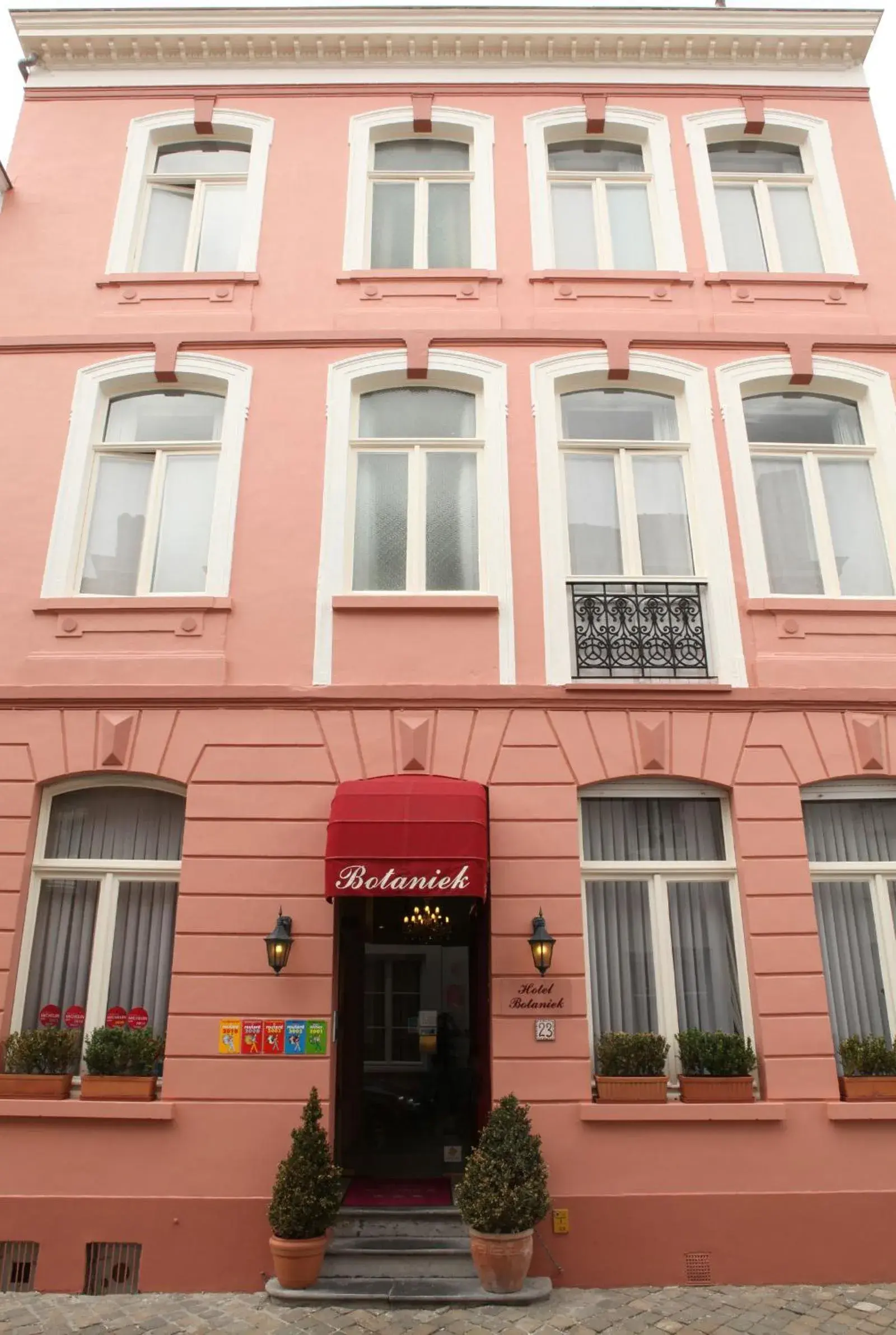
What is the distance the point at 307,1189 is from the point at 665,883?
389 cm

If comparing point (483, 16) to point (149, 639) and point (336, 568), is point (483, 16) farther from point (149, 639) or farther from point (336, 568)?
point (149, 639)

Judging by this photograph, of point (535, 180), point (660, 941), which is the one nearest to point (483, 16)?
point (535, 180)

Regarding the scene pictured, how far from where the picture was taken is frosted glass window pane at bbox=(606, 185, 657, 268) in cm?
1047

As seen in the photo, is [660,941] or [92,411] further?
[92,411]

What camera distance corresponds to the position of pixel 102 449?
31.0ft

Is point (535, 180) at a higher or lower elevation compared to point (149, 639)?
higher

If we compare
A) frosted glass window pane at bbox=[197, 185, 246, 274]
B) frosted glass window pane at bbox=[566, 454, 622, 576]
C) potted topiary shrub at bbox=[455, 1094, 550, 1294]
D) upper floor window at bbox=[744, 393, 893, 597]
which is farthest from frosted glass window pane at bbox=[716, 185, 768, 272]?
potted topiary shrub at bbox=[455, 1094, 550, 1294]

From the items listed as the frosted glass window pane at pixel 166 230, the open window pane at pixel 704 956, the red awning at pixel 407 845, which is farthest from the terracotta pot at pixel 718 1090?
the frosted glass window pane at pixel 166 230

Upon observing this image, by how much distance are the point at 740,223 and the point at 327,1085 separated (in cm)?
1059

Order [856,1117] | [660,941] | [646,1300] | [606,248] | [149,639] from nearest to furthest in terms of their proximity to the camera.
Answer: [646,1300], [856,1117], [660,941], [149,639], [606,248]

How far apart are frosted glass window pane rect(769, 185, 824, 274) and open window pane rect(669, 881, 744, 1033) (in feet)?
23.9

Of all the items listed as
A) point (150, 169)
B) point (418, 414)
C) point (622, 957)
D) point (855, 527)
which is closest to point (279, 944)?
point (622, 957)

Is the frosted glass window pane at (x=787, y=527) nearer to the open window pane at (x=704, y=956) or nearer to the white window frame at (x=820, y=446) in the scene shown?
the white window frame at (x=820, y=446)

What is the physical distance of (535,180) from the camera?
10586mm
